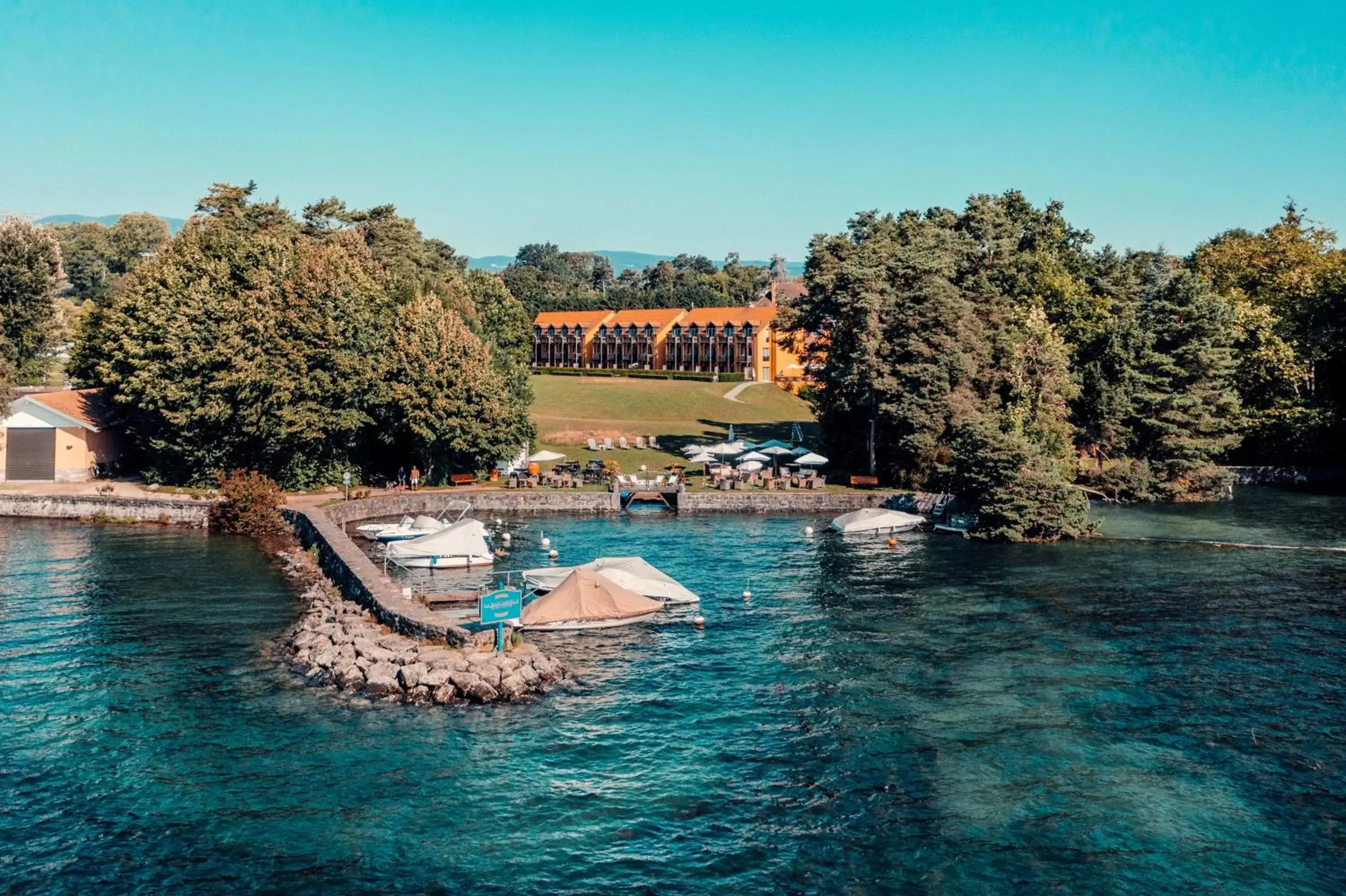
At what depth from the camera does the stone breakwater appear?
1297 inches

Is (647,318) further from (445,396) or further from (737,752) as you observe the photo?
(737,752)

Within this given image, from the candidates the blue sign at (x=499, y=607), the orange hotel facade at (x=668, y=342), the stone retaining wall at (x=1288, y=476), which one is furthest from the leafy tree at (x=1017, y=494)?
the orange hotel facade at (x=668, y=342)

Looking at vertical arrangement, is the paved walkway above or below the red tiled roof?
below

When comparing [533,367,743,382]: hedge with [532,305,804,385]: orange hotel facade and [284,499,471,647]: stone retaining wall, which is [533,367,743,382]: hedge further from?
[284,499,471,647]: stone retaining wall

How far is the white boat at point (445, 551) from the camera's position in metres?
51.2

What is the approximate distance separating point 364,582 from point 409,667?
10.9 metres

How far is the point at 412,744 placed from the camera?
96.7ft

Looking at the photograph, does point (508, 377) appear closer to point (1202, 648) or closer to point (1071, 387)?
point (1071, 387)

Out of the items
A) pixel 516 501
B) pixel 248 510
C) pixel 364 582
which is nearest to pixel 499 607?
pixel 364 582

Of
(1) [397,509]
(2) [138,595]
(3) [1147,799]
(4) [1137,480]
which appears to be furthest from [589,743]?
(4) [1137,480]

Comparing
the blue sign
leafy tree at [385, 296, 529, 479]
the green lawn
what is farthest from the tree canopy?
the blue sign

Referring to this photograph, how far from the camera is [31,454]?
7338cm

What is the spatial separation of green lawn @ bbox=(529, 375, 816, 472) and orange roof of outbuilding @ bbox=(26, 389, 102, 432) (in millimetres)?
31537

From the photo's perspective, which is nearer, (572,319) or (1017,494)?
(1017,494)
